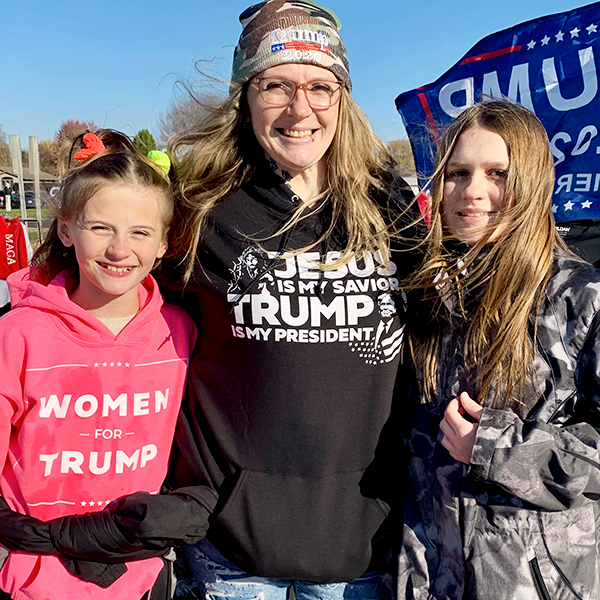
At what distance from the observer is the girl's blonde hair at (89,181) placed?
6.26 ft

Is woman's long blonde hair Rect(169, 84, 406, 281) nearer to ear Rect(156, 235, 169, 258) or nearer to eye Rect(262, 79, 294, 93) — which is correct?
ear Rect(156, 235, 169, 258)

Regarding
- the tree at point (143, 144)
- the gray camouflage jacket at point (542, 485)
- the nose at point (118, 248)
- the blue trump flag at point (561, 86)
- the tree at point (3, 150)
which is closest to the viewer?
the gray camouflage jacket at point (542, 485)

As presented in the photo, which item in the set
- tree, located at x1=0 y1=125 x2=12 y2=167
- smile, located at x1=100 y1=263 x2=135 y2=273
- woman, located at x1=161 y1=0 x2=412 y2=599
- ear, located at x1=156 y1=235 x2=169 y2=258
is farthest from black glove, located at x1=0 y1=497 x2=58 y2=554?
tree, located at x1=0 y1=125 x2=12 y2=167

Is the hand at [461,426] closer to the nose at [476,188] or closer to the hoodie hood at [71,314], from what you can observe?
the nose at [476,188]

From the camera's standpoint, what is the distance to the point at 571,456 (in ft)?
4.91

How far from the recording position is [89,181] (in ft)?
6.23

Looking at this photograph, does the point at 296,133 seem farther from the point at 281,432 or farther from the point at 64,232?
the point at 281,432

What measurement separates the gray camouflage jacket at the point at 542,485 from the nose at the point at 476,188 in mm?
301

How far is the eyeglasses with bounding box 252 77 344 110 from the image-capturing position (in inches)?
76.7

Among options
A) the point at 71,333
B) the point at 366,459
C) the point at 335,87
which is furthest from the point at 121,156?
the point at 366,459

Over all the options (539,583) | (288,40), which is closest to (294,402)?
(539,583)

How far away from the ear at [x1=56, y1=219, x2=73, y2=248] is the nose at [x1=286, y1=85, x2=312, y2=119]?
85 centimetres

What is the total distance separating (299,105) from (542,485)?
4.41ft

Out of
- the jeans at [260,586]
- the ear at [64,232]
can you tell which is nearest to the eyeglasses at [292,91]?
the ear at [64,232]
